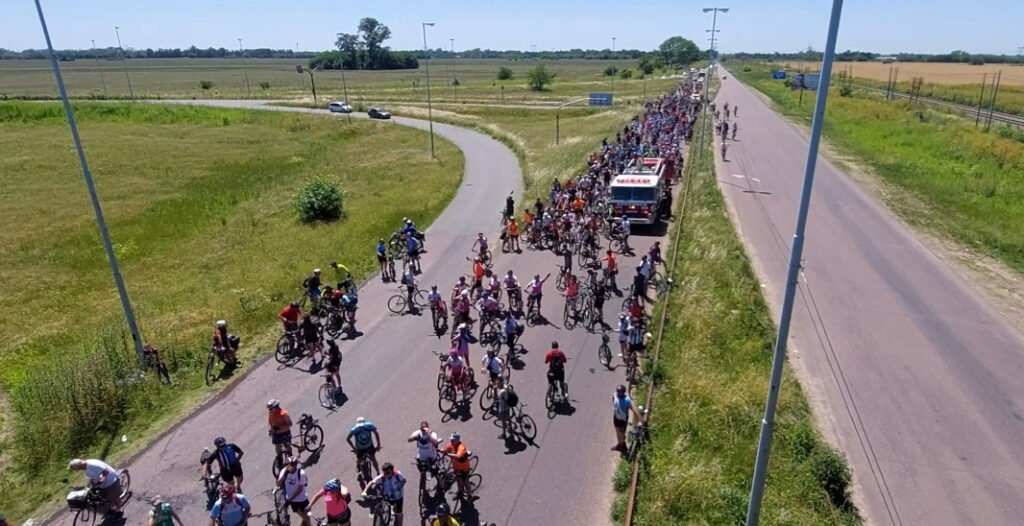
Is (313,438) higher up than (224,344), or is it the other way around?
(224,344)

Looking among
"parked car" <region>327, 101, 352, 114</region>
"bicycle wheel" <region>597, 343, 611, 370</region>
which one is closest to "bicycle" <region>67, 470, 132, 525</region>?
"bicycle wheel" <region>597, 343, 611, 370</region>

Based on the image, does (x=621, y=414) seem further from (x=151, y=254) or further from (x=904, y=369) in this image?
(x=151, y=254)

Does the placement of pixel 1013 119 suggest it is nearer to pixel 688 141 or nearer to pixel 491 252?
→ pixel 688 141

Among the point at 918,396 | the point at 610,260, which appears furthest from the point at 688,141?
the point at 918,396

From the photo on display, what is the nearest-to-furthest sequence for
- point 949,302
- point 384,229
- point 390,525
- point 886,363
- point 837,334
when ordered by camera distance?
1. point 390,525
2. point 886,363
3. point 837,334
4. point 949,302
5. point 384,229

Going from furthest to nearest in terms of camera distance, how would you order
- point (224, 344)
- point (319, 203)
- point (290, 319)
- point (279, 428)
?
point (319, 203) → point (290, 319) → point (224, 344) → point (279, 428)

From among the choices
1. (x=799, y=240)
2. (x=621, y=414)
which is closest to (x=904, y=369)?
(x=621, y=414)

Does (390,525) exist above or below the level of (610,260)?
below
